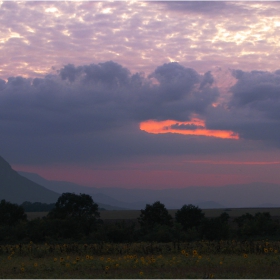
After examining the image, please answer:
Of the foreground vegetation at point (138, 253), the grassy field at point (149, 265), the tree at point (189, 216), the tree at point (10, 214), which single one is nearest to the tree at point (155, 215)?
the tree at point (189, 216)

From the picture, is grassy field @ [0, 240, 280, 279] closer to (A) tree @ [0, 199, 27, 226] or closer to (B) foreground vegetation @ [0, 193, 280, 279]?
(B) foreground vegetation @ [0, 193, 280, 279]

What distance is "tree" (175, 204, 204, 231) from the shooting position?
56.6 metres

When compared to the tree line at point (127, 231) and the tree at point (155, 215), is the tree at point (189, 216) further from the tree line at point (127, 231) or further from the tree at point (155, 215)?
the tree line at point (127, 231)

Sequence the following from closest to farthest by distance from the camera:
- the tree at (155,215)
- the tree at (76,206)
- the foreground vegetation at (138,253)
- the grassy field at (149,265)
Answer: the grassy field at (149,265) < the foreground vegetation at (138,253) < the tree at (155,215) < the tree at (76,206)

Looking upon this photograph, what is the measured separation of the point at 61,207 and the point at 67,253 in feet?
129

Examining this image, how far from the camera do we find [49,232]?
1521 inches

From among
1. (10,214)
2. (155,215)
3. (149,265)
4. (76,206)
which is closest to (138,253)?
(149,265)

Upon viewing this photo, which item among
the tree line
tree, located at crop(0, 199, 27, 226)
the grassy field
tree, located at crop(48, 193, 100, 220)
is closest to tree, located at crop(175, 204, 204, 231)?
tree, located at crop(48, 193, 100, 220)

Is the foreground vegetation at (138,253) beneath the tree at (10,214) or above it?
beneath

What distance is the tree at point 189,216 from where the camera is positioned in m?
56.6

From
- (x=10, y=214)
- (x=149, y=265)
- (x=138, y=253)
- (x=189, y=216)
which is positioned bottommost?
(x=138, y=253)

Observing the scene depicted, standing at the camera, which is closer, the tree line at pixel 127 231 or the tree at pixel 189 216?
the tree line at pixel 127 231

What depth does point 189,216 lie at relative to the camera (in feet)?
189

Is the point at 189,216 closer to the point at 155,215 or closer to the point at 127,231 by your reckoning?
the point at 155,215
